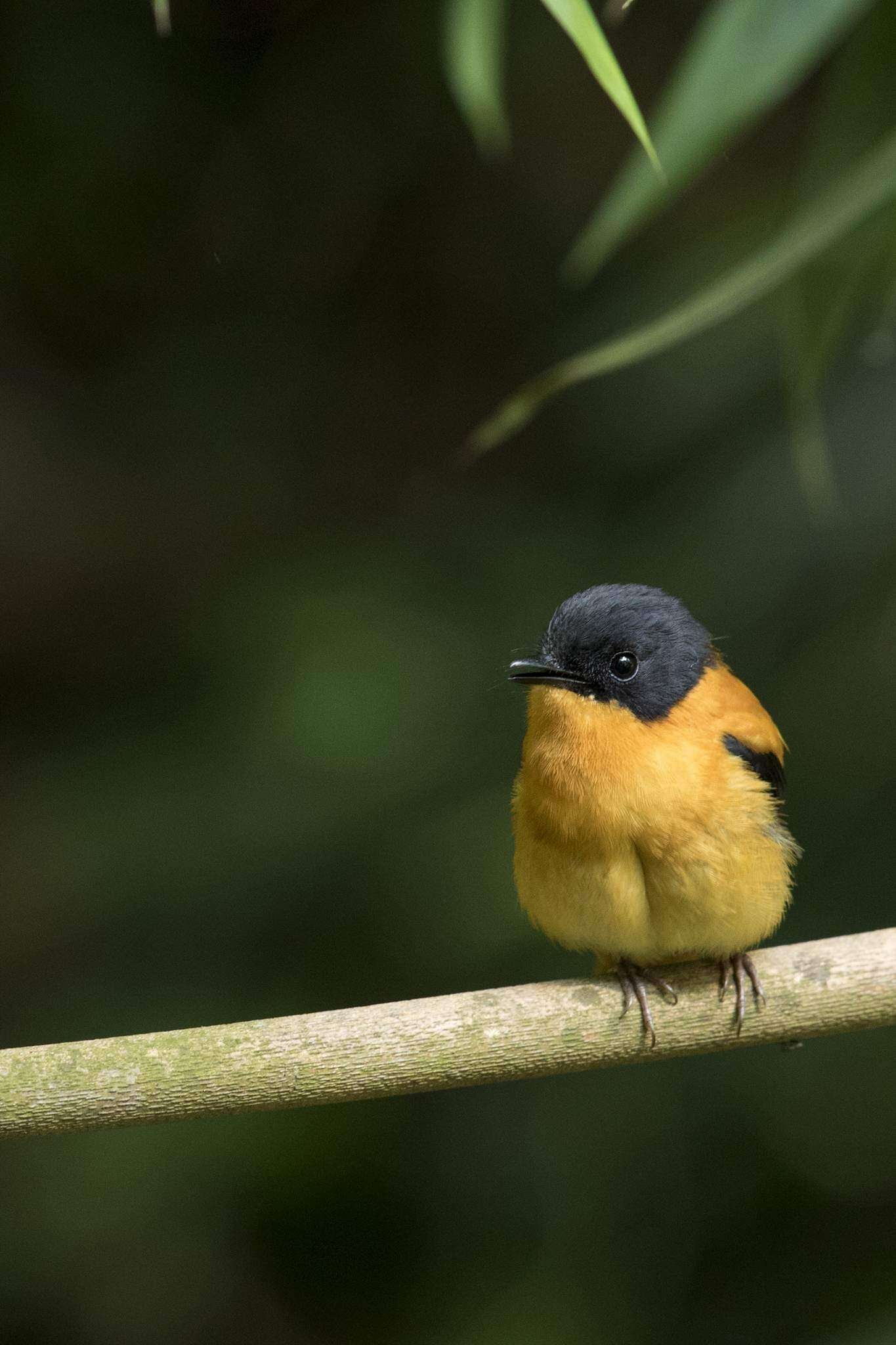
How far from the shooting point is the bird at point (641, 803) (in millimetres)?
2504

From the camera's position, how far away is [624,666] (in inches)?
104

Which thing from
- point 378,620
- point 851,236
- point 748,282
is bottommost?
point 378,620

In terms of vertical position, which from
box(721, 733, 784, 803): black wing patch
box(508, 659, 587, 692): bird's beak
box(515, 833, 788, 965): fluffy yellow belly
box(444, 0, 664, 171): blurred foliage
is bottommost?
box(515, 833, 788, 965): fluffy yellow belly

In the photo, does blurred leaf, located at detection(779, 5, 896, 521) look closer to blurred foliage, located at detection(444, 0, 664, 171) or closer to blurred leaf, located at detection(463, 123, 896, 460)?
blurred leaf, located at detection(463, 123, 896, 460)

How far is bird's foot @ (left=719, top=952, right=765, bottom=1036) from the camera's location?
221 cm

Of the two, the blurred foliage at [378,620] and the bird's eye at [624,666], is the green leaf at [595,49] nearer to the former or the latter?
the bird's eye at [624,666]

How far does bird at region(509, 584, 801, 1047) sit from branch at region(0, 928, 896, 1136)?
23 cm

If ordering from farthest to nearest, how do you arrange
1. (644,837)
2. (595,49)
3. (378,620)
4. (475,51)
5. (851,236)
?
1. (378,620)
2. (851,236)
3. (644,837)
4. (475,51)
5. (595,49)

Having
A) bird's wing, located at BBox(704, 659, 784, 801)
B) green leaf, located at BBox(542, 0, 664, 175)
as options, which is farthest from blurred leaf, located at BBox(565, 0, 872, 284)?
bird's wing, located at BBox(704, 659, 784, 801)

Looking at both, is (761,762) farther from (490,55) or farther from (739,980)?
(490,55)

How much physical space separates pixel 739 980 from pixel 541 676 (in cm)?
62

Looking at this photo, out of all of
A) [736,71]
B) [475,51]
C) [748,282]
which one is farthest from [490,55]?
[748,282]

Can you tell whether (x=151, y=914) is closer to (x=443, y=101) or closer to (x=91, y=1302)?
(x=91, y=1302)

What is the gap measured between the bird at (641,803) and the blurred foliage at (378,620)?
2.36 feet
